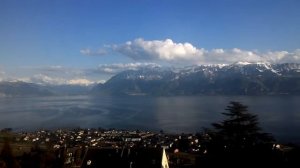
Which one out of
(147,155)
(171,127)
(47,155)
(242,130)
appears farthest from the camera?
(171,127)

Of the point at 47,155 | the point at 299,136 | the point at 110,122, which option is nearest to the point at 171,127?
the point at 110,122

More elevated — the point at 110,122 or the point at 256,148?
the point at 256,148

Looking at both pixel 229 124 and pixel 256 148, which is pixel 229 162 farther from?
pixel 229 124

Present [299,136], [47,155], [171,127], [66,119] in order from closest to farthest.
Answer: [47,155] < [299,136] < [171,127] < [66,119]

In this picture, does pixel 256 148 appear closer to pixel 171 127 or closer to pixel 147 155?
pixel 147 155

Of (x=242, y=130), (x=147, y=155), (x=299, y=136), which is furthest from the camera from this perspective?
(x=299, y=136)

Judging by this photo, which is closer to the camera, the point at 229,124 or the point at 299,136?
the point at 229,124

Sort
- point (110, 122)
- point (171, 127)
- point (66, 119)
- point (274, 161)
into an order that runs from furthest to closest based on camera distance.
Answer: point (66, 119)
point (110, 122)
point (171, 127)
point (274, 161)

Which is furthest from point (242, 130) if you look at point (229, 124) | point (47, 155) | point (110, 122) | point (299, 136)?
point (110, 122)

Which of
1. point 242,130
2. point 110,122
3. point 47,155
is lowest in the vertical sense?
point 110,122
